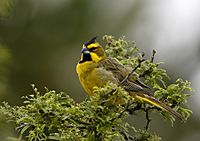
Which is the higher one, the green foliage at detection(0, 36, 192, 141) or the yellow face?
the yellow face

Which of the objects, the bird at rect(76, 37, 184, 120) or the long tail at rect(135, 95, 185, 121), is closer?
the long tail at rect(135, 95, 185, 121)

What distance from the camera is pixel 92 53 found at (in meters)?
4.34

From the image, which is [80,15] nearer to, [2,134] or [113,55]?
[113,55]

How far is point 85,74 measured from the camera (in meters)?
4.12

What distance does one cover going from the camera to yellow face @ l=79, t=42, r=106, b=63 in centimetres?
431

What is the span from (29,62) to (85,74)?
373cm

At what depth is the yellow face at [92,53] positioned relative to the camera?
14.1 ft

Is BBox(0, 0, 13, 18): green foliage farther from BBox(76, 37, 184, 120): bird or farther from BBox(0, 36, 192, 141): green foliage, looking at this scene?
BBox(76, 37, 184, 120): bird

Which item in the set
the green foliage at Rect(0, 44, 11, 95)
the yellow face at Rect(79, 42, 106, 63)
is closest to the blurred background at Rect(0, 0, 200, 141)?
the yellow face at Rect(79, 42, 106, 63)

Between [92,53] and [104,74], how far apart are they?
1.09 ft

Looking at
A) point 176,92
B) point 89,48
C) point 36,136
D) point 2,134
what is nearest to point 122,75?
point 89,48

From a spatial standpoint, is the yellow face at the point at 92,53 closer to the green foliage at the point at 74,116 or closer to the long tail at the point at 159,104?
the long tail at the point at 159,104

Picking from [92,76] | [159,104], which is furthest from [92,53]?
[159,104]

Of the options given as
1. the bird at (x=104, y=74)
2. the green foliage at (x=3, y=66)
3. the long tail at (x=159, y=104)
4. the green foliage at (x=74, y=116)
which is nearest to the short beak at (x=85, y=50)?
the bird at (x=104, y=74)
